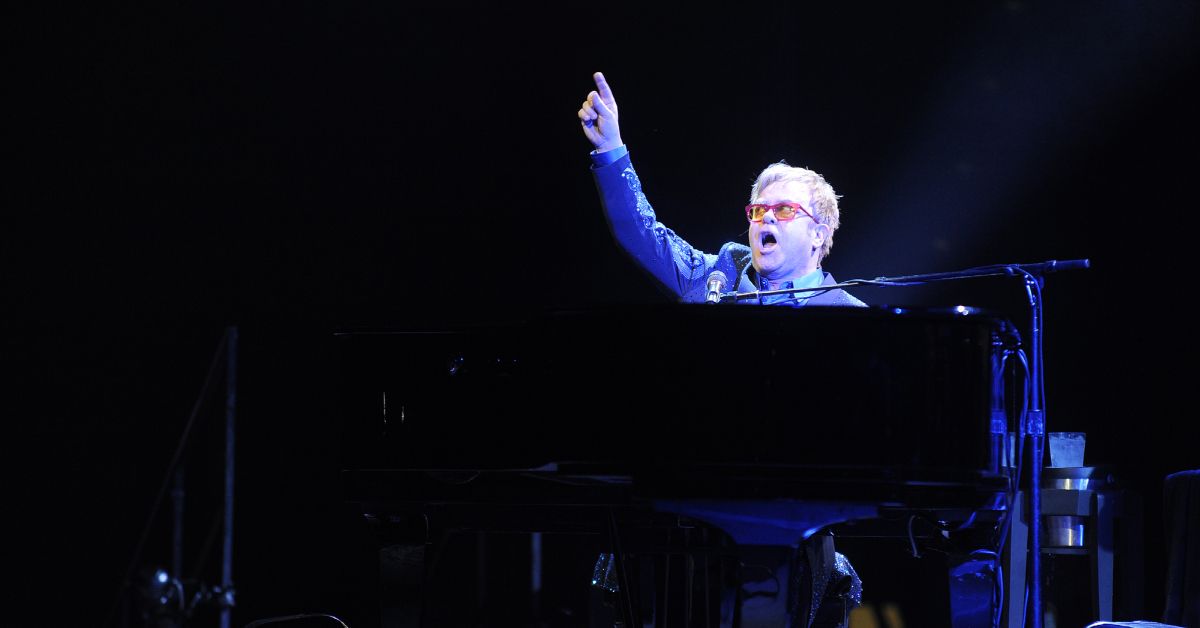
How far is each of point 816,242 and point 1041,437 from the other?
Answer: 74cm

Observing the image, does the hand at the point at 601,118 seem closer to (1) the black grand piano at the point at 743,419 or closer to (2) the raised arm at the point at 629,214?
(2) the raised arm at the point at 629,214

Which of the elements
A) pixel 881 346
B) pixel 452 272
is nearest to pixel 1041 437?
pixel 881 346

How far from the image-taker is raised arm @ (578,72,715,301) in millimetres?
2670

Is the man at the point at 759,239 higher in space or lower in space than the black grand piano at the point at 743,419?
higher

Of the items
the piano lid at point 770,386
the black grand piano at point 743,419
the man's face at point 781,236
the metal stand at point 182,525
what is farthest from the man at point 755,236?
the metal stand at point 182,525

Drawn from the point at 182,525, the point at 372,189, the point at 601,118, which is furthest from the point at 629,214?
the point at 182,525

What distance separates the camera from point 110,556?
4.22 m

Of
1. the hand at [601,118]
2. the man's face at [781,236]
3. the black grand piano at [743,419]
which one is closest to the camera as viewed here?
the black grand piano at [743,419]

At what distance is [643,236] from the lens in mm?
2949

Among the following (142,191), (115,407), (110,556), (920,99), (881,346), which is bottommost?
Result: (110,556)

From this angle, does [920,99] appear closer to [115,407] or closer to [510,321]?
[510,321]

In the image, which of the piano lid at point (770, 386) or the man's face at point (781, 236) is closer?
the piano lid at point (770, 386)

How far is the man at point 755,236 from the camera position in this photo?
2.83 m

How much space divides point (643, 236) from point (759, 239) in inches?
11.6
